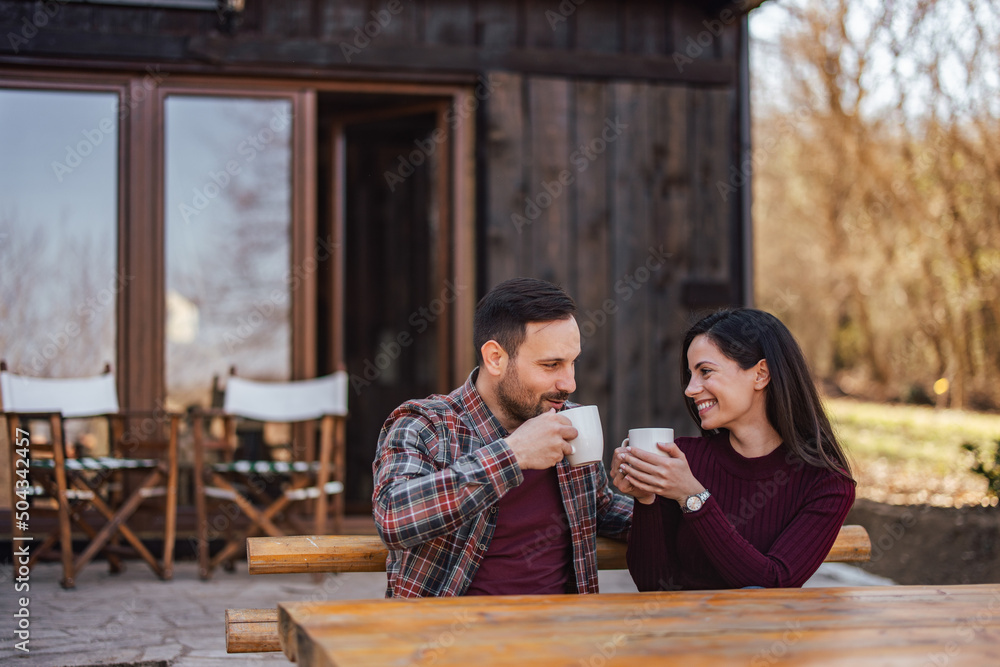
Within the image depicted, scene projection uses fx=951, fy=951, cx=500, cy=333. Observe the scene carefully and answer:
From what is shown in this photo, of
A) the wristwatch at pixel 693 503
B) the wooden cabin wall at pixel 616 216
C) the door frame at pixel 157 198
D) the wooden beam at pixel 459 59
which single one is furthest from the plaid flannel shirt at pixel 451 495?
the wooden beam at pixel 459 59

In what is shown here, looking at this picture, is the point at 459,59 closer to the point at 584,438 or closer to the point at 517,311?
the point at 517,311

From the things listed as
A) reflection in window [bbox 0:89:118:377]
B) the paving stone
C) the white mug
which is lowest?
the paving stone

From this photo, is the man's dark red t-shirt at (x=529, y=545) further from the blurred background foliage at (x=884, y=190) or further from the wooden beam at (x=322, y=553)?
the blurred background foliage at (x=884, y=190)

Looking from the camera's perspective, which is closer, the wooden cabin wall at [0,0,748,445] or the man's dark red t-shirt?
the man's dark red t-shirt

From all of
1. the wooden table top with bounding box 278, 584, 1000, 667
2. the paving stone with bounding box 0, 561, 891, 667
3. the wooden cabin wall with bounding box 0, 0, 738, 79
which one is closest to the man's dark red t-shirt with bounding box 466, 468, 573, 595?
the wooden table top with bounding box 278, 584, 1000, 667

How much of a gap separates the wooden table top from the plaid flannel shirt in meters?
0.26

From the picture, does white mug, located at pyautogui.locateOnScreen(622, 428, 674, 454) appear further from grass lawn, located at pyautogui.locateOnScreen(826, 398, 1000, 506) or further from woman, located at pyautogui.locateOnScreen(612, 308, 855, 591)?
grass lawn, located at pyautogui.locateOnScreen(826, 398, 1000, 506)

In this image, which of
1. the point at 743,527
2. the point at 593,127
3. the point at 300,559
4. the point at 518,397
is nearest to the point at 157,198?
the point at 593,127

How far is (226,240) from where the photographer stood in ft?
16.2

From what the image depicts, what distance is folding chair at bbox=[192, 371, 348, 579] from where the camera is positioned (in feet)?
13.9

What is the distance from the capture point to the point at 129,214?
4746 mm

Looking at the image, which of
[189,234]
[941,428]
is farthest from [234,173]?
[941,428]

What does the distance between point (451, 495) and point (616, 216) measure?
3614 millimetres

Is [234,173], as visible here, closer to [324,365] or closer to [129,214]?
[129,214]
